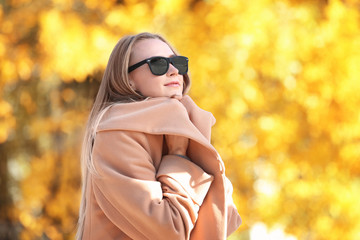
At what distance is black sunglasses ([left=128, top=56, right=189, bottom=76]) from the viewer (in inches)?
65.9

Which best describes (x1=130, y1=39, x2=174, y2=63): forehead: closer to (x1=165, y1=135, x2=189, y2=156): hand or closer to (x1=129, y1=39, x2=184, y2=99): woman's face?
(x1=129, y1=39, x2=184, y2=99): woman's face

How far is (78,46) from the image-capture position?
4.68 meters

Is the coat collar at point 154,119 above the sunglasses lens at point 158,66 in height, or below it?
below

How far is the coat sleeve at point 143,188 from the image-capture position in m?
1.47

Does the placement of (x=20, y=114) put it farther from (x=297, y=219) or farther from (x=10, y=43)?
(x=297, y=219)

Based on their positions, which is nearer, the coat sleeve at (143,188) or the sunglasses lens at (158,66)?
the coat sleeve at (143,188)

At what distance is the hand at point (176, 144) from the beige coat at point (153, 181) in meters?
0.02

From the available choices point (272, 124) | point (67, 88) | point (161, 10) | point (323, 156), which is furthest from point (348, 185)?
point (67, 88)

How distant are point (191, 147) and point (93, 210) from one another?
0.33 meters

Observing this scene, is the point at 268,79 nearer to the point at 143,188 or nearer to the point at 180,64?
the point at 180,64

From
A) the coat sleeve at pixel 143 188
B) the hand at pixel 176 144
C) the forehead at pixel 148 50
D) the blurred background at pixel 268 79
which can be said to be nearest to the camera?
the coat sleeve at pixel 143 188

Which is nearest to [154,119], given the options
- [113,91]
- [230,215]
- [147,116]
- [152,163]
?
[147,116]

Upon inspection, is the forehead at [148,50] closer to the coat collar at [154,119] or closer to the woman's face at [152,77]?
the woman's face at [152,77]

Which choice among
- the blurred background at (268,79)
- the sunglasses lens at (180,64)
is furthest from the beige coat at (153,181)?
the blurred background at (268,79)
